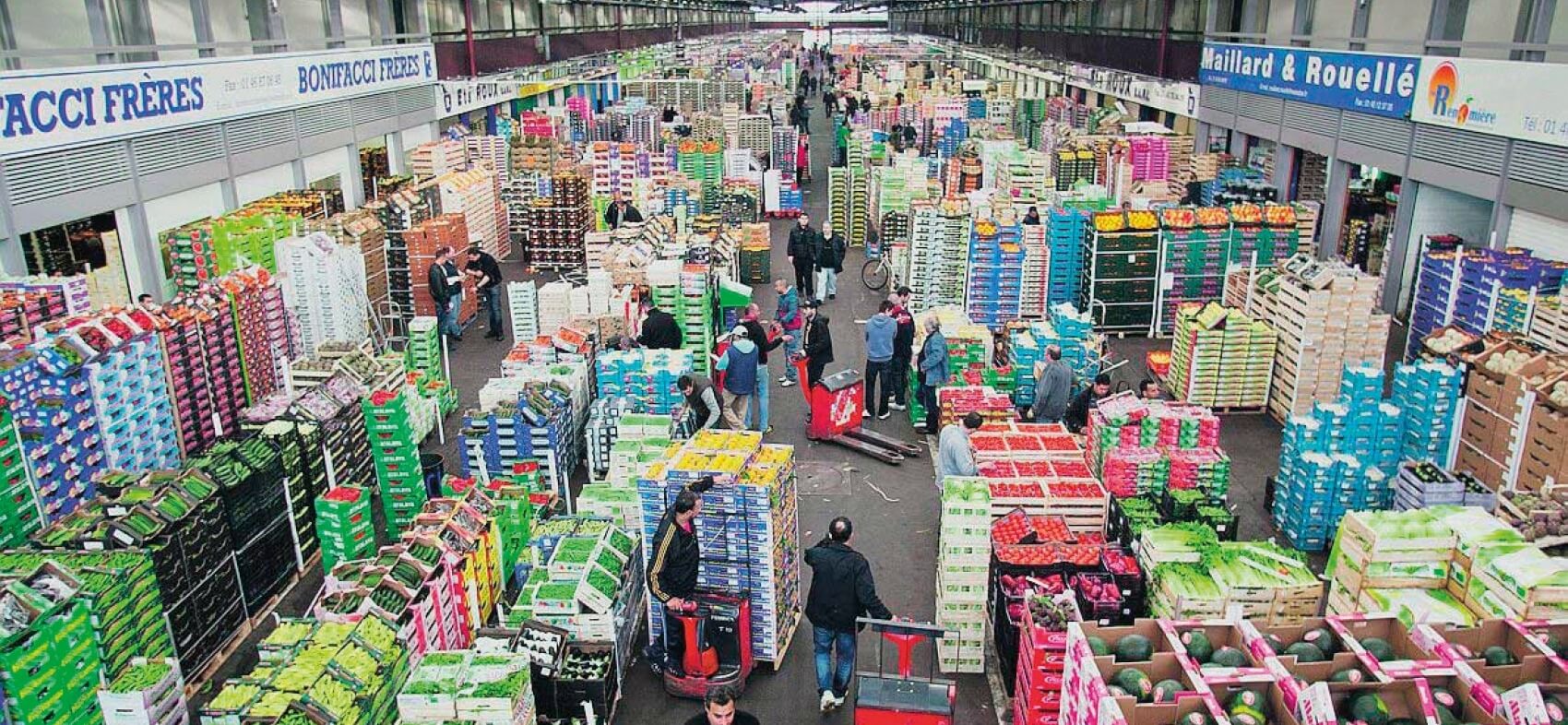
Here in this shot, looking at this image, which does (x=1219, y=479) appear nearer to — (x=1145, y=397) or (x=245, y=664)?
A: (x=1145, y=397)

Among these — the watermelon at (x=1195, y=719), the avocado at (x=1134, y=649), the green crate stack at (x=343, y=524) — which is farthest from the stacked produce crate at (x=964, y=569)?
the green crate stack at (x=343, y=524)

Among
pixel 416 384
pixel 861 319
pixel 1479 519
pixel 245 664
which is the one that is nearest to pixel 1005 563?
pixel 1479 519

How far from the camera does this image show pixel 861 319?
61.4 ft

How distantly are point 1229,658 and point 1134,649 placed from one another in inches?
19.8

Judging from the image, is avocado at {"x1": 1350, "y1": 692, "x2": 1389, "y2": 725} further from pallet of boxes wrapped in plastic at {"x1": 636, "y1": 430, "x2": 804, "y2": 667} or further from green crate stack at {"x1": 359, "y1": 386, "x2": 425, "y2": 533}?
green crate stack at {"x1": 359, "y1": 386, "x2": 425, "y2": 533}

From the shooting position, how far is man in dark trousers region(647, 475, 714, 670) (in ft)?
25.0

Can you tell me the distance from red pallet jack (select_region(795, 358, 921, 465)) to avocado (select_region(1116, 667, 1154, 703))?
7.10 meters

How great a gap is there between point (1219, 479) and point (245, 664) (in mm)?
8948

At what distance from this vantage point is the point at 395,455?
10.6 metres

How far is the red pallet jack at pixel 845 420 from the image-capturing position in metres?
12.8

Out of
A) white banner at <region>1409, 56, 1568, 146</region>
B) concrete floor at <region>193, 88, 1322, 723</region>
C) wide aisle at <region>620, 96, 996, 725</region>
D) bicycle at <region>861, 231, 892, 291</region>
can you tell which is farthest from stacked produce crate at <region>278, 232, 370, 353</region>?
white banner at <region>1409, 56, 1568, 146</region>

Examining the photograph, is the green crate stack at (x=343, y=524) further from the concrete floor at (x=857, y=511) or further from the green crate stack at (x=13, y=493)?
the green crate stack at (x=13, y=493)

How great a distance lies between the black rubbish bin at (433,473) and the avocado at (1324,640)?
331 inches

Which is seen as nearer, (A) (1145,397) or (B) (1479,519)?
(B) (1479,519)
